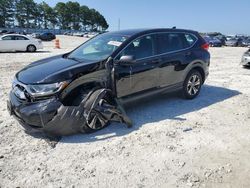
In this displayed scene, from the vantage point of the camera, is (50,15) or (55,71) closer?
(55,71)

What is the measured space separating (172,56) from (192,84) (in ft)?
3.57

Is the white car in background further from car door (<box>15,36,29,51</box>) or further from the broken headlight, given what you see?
the broken headlight

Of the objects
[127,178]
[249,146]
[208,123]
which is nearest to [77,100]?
[127,178]

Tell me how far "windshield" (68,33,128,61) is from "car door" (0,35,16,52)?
16.0 m

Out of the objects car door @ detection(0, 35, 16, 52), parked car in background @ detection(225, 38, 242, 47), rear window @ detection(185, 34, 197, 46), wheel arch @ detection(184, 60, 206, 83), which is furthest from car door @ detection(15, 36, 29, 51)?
parked car in background @ detection(225, 38, 242, 47)

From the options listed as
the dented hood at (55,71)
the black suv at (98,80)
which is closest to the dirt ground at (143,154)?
the black suv at (98,80)

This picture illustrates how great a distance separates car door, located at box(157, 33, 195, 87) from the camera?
5772mm

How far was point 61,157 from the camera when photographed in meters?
3.91

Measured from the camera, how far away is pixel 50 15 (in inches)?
4338

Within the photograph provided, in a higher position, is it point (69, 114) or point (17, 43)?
point (69, 114)

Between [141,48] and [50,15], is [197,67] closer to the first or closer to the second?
[141,48]

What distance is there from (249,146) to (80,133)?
8.85 ft

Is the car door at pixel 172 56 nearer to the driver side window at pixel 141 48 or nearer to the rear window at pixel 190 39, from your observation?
the rear window at pixel 190 39

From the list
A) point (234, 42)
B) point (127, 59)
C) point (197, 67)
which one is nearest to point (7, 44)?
point (197, 67)
